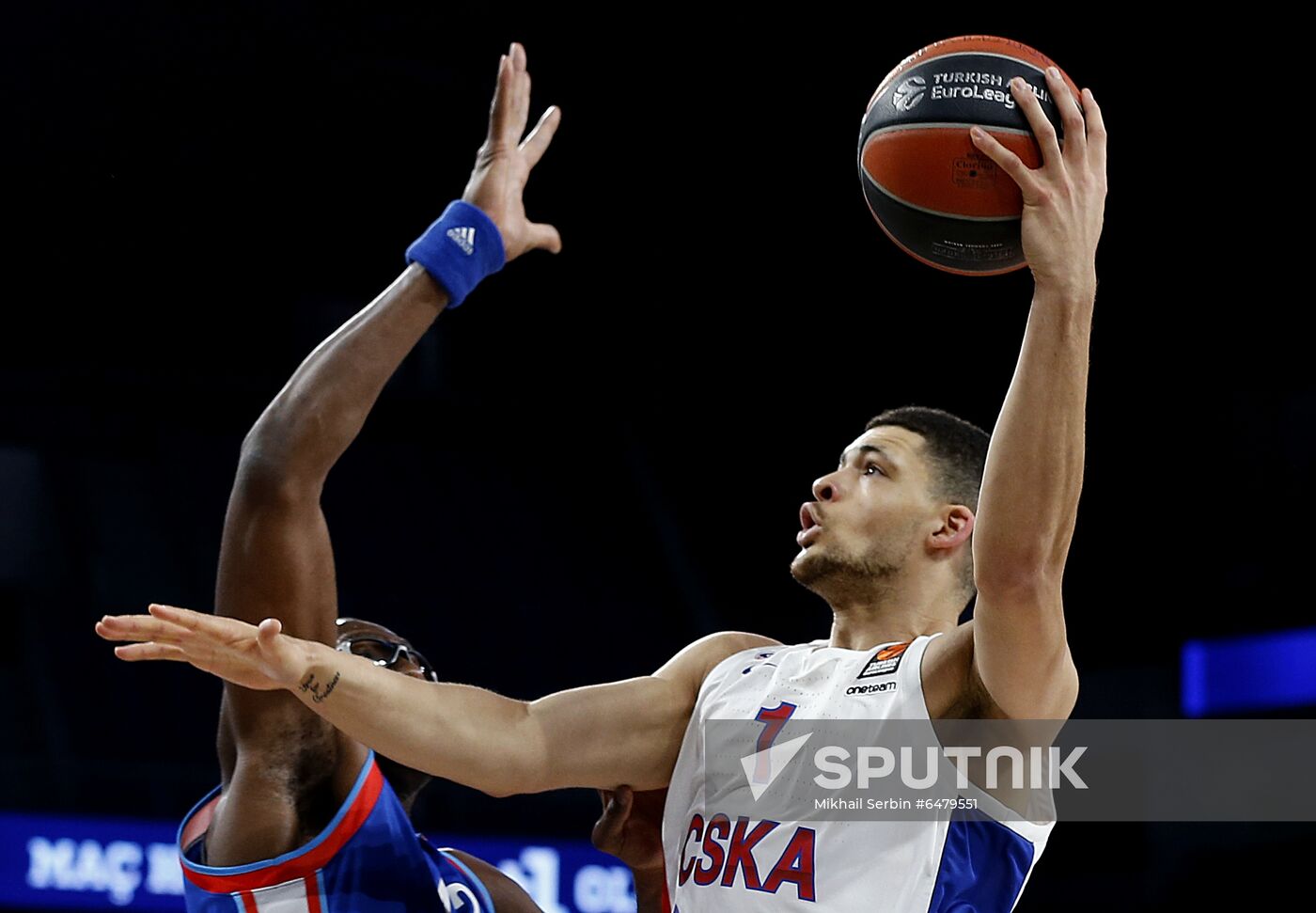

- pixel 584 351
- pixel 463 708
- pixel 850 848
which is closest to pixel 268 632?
pixel 463 708

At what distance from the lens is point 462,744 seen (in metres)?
2.40

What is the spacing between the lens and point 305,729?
2.64 m

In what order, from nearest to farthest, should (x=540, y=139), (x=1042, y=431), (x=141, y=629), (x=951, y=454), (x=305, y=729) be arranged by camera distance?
(x=141, y=629), (x=1042, y=431), (x=305, y=729), (x=951, y=454), (x=540, y=139)

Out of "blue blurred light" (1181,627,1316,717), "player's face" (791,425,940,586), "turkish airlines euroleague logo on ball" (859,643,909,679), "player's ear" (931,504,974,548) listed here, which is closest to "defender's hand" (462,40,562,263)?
"player's face" (791,425,940,586)

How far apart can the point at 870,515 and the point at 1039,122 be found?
3.15 feet

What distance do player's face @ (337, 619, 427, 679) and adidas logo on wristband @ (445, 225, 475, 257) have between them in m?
0.84

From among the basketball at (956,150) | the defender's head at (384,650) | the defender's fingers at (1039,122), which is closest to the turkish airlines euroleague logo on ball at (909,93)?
the basketball at (956,150)

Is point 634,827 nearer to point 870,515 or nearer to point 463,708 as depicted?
point 463,708

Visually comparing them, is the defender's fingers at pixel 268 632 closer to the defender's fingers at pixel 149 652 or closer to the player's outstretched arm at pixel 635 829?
the defender's fingers at pixel 149 652

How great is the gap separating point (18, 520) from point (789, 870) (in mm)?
9240

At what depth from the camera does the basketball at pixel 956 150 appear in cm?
225

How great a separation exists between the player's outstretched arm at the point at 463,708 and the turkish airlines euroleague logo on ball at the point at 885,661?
386 mm

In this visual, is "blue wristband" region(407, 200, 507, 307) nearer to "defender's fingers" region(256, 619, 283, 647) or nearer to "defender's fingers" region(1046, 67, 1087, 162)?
"defender's fingers" region(256, 619, 283, 647)

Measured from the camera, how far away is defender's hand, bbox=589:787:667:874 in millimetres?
2910
